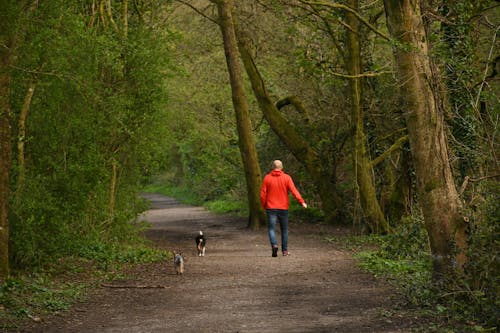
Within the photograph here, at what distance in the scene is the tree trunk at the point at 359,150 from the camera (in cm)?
2264

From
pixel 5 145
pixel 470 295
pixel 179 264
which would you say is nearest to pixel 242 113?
pixel 179 264

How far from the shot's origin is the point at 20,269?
1386 cm

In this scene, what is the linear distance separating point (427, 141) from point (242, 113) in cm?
1718

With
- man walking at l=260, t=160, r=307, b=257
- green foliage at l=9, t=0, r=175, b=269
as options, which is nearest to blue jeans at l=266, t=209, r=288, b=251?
man walking at l=260, t=160, r=307, b=257

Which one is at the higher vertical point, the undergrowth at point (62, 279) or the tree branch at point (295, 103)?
the tree branch at point (295, 103)

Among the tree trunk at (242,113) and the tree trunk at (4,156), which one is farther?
the tree trunk at (242,113)

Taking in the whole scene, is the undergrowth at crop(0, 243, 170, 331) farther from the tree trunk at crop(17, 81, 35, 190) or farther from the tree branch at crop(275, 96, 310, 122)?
the tree branch at crop(275, 96, 310, 122)

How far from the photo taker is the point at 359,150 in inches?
906

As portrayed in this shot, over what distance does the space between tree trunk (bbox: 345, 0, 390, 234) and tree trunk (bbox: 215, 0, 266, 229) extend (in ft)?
16.1

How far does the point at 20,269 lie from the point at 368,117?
13.1 m

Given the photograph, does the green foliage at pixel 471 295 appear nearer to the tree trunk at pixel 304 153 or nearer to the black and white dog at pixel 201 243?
the black and white dog at pixel 201 243

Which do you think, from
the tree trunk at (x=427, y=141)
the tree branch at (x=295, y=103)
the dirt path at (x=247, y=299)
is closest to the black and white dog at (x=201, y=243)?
the dirt path at (x=247, y=299)

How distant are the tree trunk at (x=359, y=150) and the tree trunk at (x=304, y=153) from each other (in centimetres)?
424

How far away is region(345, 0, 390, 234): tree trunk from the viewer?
22.6 m
